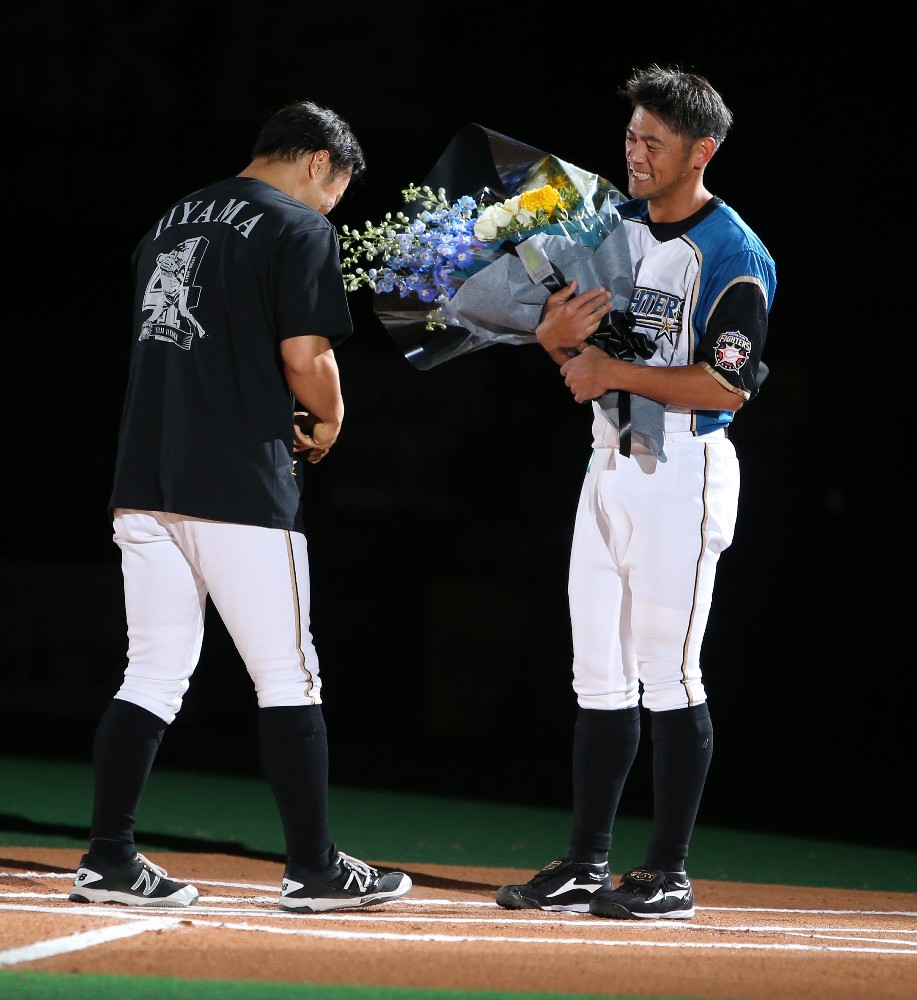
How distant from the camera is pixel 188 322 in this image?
339 centimetres

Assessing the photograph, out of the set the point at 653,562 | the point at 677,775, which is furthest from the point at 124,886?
the point at 653,562

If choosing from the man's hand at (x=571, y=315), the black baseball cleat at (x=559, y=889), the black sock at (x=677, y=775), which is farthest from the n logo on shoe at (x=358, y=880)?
the man's hand at (x=571, y=315)

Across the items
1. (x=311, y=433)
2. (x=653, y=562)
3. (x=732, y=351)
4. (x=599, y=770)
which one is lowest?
(x=599, y=770)

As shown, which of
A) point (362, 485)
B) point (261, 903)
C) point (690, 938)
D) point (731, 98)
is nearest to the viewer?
point (690, 938)

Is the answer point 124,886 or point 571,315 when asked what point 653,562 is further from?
point 124,886

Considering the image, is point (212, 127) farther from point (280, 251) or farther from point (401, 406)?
point (280, 251)

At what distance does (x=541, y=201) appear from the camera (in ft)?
12.0

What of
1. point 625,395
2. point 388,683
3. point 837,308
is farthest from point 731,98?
point 625,395

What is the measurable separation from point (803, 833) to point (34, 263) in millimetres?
6770

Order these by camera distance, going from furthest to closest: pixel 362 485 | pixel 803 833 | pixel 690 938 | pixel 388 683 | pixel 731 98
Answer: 1. pixel 362 485
2. pixel 388 683
3. pixel 731 98
4. pixel 803 833
5. pixel 690 938

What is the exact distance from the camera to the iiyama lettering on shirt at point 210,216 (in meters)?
3.41

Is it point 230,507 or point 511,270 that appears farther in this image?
point 511,270

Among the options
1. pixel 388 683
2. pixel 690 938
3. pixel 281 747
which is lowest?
pixel 388 683

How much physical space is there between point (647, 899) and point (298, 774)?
0.98m
